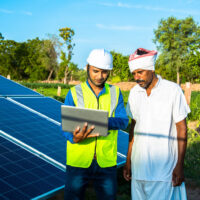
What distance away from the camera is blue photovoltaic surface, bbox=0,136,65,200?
2.61 m

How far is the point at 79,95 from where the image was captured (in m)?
2.69

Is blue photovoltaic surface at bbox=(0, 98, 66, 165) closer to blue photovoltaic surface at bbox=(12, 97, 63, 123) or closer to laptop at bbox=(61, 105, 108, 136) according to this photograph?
blue photovoltaic surface at bbox=(12, 97, 63, 123)

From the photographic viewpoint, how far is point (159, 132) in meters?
2.57

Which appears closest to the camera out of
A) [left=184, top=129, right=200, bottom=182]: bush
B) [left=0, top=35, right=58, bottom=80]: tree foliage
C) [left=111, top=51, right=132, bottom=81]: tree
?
[left=184, top=129, right=200, bottom=182]: bush

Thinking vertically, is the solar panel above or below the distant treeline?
below

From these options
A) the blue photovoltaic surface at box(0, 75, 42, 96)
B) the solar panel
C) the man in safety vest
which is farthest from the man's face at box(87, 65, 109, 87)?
the blue photovoltaic surface at box(0, 75, 42, 96)

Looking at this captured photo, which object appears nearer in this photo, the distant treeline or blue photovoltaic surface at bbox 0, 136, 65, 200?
blue photovoltaic surface at bbox 0, 136, 65, 200

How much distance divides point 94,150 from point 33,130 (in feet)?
5.79

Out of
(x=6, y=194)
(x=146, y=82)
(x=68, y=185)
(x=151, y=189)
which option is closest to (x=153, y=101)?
(x=146, y=82)

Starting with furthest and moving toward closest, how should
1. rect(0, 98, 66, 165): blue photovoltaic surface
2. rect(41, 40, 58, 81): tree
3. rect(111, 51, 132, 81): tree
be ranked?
rect(41, 40, 58, 81): tree, rect(111, 51, 132, 81): tree, rect(0, 98, 66, 165): blue photovoltaic surface

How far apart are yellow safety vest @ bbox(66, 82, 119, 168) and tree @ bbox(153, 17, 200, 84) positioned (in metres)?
59.0

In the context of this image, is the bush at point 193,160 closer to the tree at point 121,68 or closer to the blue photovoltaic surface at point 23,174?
the blue photovoltaic surface at point 23,174

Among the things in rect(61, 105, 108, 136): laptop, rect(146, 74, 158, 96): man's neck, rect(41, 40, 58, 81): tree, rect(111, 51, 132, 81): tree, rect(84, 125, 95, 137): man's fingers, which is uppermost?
rect(41, 40, 58, 81): tree

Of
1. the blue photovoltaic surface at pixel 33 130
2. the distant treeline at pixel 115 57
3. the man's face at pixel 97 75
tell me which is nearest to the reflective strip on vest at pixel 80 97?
the man's face at pixel 97 75
